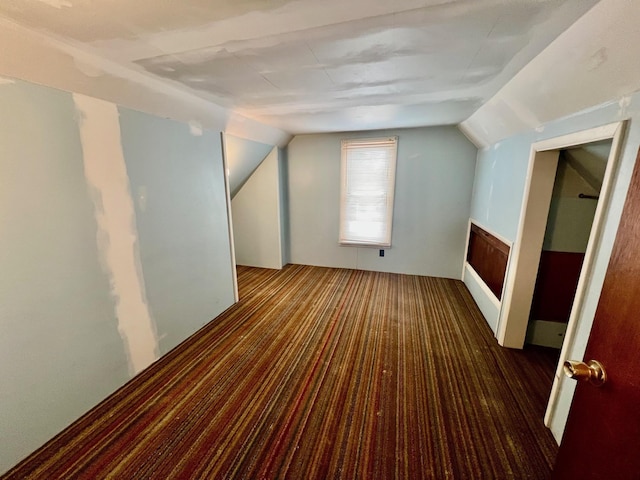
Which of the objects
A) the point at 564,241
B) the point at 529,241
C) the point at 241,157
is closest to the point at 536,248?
the point at 529,241

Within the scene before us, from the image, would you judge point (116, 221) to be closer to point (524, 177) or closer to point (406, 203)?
point (524, 177)

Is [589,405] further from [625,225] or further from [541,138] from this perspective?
[541,138]

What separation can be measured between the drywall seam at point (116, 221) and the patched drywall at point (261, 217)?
7.41 ft

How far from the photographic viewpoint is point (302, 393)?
1.82 metres

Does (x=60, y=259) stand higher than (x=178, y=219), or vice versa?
(x=178, y=219)

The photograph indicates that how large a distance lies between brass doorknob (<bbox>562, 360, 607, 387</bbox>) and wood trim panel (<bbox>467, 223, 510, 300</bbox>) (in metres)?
1.74

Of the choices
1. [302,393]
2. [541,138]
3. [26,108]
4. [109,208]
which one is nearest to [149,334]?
[109,208]

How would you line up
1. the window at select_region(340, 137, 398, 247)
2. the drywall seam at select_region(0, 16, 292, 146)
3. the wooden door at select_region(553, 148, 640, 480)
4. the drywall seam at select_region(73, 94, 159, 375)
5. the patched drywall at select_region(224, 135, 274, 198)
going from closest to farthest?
the wooden door at select_region(553, 148, 640, 480) < the drywall seam at select_region(0, 16, 292, 146) < the drywall seam at select_region(73, 94, 159, 375) < the patched drywall at select_region(224, 135, 274, 198) < the window at select_region(340, 137, 398, 247)

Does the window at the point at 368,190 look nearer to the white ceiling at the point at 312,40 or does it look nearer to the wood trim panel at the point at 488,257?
the wood trim panel at the point at 488,257

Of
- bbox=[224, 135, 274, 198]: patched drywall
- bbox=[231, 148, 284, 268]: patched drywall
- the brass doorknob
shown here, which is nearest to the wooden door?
the brass doorknob

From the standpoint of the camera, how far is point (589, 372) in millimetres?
761

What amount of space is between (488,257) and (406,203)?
4.24 ft

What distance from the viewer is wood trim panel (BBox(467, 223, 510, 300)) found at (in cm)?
242

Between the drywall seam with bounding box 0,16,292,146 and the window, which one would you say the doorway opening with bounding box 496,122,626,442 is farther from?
the drywall seam with bounding box 0,16,292,146
